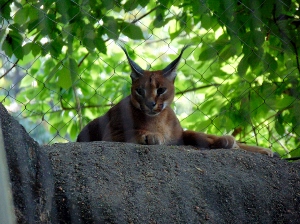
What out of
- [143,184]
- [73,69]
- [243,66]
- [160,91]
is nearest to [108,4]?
[73,69]

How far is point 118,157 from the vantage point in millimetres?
2367

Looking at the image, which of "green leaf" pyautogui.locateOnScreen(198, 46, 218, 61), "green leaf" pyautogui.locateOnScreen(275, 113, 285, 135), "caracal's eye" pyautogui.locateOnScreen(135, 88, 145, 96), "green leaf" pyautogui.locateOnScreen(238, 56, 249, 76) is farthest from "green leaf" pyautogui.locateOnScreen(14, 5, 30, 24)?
"green leaf" pyautogui.locateOnScreen(275, 113, 285, 135)

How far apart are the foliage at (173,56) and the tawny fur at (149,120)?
0.15 meters

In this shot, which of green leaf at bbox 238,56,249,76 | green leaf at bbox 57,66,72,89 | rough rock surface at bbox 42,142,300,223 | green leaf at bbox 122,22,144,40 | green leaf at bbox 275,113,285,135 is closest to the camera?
rough rock surface at bbox 42,142,300,223

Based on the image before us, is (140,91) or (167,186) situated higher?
(140,91)

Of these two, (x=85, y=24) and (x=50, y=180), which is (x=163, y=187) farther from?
(x=85, y=24)

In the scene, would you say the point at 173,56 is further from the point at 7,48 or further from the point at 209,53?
the point at 7,48

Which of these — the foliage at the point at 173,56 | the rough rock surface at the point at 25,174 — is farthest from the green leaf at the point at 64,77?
the rough rock surface at the point at 25,174

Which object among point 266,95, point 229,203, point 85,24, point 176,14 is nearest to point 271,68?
point 266,95

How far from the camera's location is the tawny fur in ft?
9.94

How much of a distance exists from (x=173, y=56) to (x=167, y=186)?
1.72 meters

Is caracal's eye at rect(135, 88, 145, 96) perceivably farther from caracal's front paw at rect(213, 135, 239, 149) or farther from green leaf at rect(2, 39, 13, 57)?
green leaf at rect(2, 39, 13, 57)

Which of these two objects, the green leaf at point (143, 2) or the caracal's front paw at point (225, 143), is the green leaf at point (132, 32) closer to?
the green leaf at point (143, 2)

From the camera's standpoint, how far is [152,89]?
309 cm
